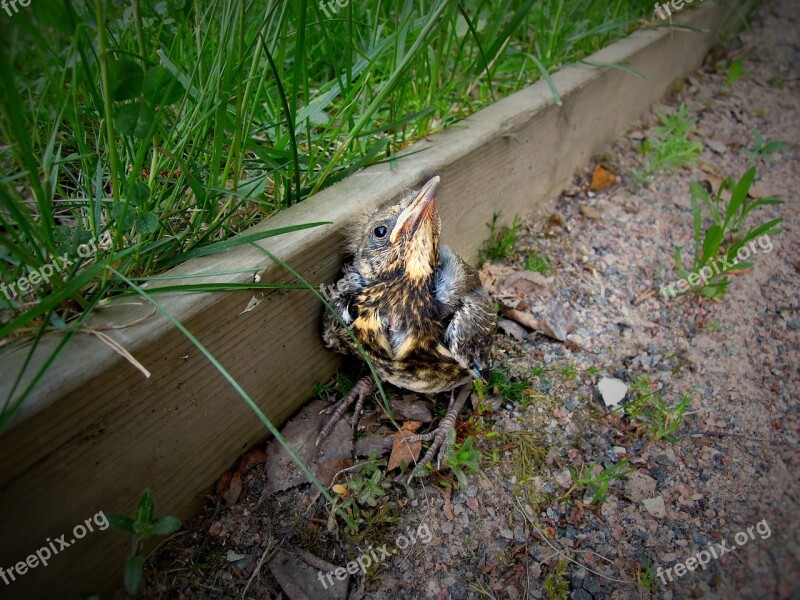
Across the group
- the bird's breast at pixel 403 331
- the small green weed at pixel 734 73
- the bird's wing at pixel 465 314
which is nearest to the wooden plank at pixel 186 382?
the bird's breast at pixel 403 331

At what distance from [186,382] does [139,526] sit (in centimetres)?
48

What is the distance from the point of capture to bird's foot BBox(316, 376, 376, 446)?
8.45 ft

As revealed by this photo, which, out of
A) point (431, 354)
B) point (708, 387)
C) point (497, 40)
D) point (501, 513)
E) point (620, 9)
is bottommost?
point (708, 387)

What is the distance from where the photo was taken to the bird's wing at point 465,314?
2473 mm

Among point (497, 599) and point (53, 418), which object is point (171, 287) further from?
point (497, 599)

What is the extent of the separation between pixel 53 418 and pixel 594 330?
104 inches

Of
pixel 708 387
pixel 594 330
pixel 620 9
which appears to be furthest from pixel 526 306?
pixel 620 9

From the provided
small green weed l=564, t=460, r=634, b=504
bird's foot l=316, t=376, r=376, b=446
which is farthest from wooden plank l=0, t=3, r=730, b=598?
small green weed l=564, t=460, r=634, b=504

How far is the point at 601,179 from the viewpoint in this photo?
171 inches

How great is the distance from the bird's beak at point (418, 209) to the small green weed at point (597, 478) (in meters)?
1.29

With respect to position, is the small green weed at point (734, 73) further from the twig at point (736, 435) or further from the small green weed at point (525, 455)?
the small green weed at point (525, 455)

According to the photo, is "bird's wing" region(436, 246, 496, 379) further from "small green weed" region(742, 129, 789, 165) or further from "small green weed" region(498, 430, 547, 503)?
"small green weed" region(742, 129, 789, 165)

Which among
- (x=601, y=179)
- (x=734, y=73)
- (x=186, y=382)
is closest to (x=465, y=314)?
(x=186, y=382)

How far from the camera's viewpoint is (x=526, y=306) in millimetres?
3277
